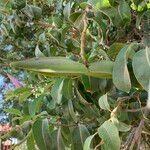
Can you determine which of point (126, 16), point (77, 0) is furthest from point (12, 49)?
point (126, 16)

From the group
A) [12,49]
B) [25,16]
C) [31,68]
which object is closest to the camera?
[31,68]

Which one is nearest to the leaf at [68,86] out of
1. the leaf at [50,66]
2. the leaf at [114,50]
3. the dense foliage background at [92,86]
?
the dense foliage background at [92,86]

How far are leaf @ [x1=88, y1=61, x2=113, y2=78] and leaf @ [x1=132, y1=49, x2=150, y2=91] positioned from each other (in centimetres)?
5

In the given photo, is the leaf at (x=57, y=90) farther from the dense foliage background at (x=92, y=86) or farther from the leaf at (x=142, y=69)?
the leaf at (x=142, y=69)

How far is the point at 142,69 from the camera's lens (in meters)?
0.75

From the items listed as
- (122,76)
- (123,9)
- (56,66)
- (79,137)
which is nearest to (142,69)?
(122,76)

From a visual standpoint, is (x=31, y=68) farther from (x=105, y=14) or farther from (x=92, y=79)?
(x=105, y=14)

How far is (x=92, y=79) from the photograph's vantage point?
918 mm

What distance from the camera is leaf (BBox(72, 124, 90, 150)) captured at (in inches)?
37.1

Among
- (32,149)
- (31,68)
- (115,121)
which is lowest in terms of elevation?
(32,149)

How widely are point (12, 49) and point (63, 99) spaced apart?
148cm

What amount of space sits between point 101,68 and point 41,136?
232 millimetres

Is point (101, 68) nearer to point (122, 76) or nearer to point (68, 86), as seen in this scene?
point (122, 76)

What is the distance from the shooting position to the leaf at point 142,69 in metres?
0.73
